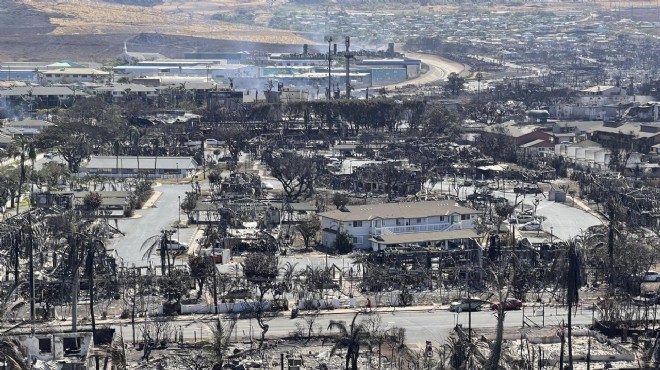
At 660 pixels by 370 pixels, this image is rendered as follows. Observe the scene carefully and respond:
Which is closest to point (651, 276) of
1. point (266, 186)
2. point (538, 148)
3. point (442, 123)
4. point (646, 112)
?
point (266, 186)

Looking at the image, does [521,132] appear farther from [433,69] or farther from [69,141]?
[433,69]

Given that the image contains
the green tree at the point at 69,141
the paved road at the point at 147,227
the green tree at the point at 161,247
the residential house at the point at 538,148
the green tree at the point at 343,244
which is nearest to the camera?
the green tree at the point at 161,247

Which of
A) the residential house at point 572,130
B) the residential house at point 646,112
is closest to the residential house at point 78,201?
the residential house at point 572,130

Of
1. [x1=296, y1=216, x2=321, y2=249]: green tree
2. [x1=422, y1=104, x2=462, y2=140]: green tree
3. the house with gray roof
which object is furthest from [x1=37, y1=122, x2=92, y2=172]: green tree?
[x1=422, y1=104, x2=462, y2=140]: green tree

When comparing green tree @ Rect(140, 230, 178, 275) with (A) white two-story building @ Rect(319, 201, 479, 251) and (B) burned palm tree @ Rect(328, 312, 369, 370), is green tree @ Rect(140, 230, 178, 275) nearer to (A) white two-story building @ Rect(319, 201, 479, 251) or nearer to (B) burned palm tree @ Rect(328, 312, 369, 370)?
(A) white two-story building @ Rect(319, 201, 479, 251)

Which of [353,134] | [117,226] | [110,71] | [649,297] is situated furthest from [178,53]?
[649,297]

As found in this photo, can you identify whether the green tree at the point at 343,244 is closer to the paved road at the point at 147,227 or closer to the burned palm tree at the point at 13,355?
the paved road at the point at 147,227
